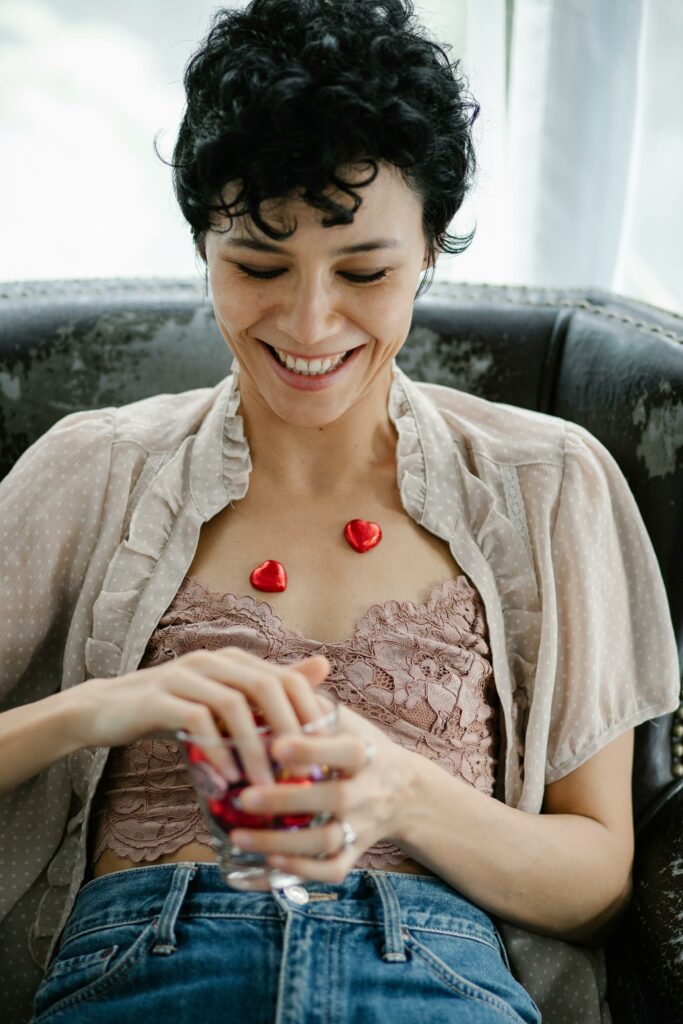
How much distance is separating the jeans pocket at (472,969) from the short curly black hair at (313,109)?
76 cm

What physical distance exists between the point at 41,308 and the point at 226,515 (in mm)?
462

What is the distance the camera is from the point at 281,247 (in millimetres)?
1224

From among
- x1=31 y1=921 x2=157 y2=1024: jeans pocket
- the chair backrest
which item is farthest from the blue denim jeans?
the chair backrest

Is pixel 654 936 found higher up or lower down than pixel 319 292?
lower down

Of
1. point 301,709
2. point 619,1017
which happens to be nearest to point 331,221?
point 301,709

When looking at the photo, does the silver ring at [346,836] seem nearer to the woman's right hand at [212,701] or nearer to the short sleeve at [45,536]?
the woman's right hand at [212,701]

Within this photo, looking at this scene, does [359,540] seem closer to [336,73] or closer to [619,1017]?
[336,73]

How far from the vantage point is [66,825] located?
1.41 meters

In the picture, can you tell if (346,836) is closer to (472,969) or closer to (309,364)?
(472,969)

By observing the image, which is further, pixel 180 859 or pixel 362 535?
pixel 362 535

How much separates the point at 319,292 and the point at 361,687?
455mm

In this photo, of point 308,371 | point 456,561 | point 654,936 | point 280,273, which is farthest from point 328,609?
point 654,936

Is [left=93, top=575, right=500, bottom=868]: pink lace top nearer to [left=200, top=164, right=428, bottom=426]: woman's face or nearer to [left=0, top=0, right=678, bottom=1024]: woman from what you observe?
[left=0, top=0, right=678, bottom=1024]: woman

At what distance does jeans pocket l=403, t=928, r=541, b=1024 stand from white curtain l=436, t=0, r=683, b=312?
4.44ft
